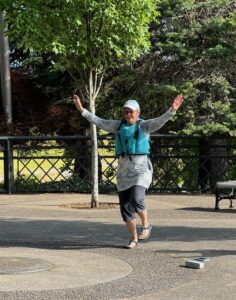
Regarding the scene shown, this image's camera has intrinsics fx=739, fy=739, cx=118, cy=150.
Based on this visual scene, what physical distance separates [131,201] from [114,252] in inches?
27.0

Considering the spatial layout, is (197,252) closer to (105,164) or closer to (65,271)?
(65,271)

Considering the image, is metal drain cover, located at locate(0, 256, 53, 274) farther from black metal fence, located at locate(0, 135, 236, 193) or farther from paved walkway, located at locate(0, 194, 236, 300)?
black metal fence, located at locate(0, 135, 236, 193)

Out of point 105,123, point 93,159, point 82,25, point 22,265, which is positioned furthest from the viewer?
point 93,159

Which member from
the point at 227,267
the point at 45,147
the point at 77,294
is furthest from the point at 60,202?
the point at 77,294

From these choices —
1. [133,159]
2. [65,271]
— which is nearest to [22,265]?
[65,271]

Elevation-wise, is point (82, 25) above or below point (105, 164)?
above

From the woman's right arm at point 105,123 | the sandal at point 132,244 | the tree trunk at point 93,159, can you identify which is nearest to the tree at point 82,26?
the tree trunk at point 93,159

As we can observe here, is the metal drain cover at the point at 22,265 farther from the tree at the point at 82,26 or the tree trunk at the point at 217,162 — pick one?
the tree trunk at the point at 217,162

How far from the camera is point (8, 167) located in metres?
17.2

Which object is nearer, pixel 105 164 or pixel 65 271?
pixel 65 271

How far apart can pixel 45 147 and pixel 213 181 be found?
400 centimetres

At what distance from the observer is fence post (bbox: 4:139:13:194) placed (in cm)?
1709

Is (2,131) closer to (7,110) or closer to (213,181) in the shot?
(7,110)

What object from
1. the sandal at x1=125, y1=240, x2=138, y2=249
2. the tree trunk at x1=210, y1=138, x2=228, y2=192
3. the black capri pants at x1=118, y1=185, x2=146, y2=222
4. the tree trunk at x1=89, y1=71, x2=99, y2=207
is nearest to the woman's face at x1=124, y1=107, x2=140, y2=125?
the black capri pants at x1=118, y1=185, x2=146, y2=222
